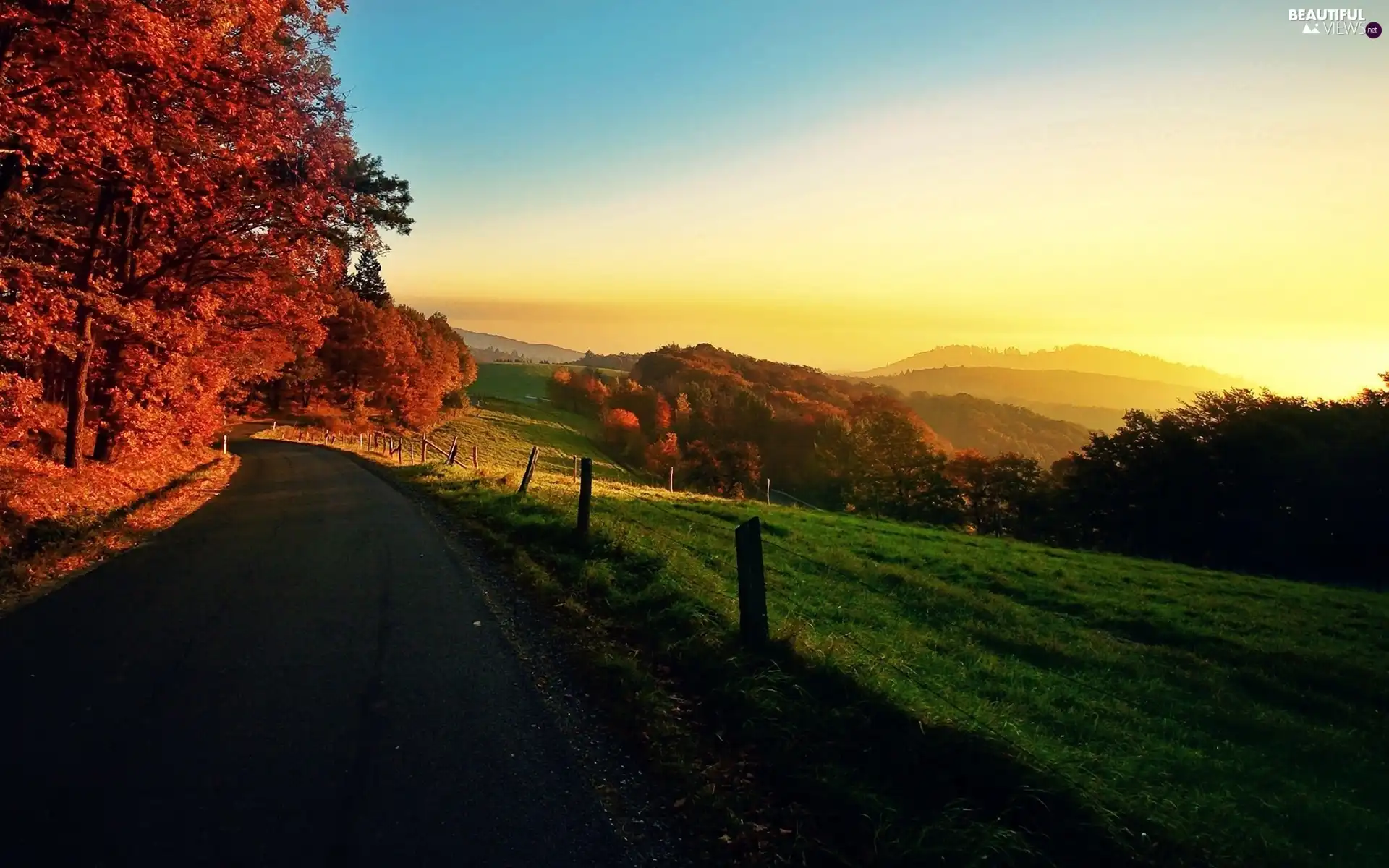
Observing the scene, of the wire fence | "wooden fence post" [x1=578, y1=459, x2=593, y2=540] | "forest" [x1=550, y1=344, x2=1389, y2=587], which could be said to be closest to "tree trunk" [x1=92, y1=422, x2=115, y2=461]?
the wire fence

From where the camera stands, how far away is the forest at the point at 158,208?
10492mm

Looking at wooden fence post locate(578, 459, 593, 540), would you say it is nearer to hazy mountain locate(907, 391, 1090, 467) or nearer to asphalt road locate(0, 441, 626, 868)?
asphalt road locate(0, 441, 626, 868)

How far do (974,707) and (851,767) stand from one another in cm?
232

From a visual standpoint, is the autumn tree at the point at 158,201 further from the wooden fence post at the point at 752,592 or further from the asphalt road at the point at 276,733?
the wooden fence post at the point at 752,592

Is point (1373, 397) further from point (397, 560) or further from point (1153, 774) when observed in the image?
point (397, 560)

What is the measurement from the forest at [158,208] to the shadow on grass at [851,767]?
1190cm

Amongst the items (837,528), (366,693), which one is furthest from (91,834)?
(837,528)

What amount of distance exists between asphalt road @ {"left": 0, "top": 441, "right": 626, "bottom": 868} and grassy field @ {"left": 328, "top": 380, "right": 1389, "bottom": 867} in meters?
1.04

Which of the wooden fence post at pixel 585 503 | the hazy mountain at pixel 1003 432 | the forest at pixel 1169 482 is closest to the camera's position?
the wooden fence post at pixel 585 503

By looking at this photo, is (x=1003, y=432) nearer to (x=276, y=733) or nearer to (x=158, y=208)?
(x=158, y=208)

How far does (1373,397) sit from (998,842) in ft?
174

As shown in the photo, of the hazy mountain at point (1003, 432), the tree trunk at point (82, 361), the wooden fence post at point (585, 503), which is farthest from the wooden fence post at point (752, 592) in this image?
the hazy mountain at point (1003, 432)

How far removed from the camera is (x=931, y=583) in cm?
1473

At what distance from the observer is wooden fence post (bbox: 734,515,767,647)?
22.5ft
